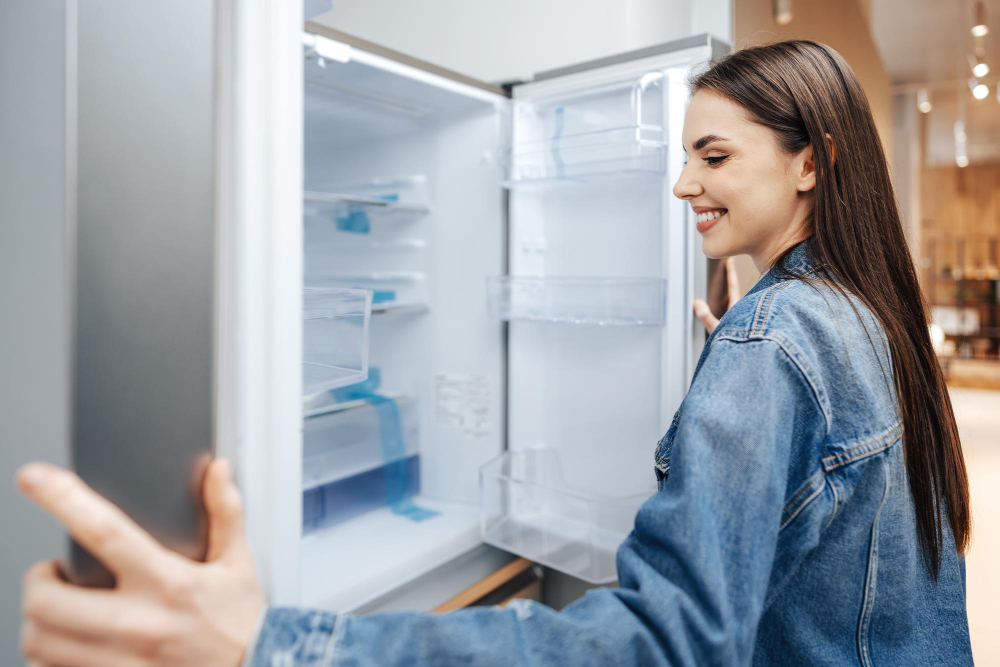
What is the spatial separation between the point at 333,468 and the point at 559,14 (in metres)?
1.17

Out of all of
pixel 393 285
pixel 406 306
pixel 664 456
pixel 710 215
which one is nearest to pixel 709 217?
pixel 710 215

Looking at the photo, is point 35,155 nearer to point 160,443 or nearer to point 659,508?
point 160,443

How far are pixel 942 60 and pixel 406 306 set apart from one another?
654cm

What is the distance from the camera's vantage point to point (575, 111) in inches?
55.5

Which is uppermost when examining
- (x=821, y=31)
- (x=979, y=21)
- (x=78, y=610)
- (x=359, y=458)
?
(x=979, y=21)

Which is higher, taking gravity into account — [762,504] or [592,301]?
[592,301]

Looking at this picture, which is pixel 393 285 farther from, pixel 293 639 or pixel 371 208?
pixel 293 639

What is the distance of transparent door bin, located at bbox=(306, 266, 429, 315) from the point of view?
1663mm

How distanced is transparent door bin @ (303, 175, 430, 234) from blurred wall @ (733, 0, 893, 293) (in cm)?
76

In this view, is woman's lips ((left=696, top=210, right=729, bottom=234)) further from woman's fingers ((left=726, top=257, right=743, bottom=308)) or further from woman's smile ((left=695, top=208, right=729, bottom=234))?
woman's fingers ((left=726, top=257, right=743, bottom=308))

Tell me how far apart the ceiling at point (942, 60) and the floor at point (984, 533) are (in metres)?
2.72

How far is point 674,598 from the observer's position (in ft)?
1.68

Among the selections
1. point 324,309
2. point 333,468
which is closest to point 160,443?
point 324,309

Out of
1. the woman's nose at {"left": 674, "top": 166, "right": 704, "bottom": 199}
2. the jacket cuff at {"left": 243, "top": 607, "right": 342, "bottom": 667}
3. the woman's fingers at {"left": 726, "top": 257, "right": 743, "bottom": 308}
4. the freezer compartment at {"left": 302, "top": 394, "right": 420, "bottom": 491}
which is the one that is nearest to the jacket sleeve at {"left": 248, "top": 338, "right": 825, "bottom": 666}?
the jacket cuff at {"left": 243, "top": 607, "right": 342, "bottom": 667}
